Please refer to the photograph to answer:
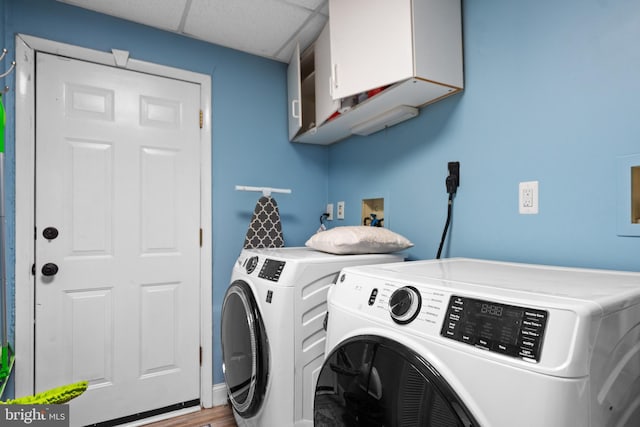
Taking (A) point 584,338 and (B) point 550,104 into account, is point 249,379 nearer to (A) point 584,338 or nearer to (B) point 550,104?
(A) point 584,338

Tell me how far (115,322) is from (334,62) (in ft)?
5.85

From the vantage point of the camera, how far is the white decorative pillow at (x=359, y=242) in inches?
55.6

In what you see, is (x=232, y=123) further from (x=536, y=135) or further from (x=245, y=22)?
(x=536, y=135)

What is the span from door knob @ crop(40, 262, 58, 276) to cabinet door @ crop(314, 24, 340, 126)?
1.58m

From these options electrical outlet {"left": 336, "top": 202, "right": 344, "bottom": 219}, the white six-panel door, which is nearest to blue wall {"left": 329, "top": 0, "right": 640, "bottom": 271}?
electrical outlet {"left": 336, "top": 202, "right": 344, "bottom": 219}

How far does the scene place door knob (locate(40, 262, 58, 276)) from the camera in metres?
1.69

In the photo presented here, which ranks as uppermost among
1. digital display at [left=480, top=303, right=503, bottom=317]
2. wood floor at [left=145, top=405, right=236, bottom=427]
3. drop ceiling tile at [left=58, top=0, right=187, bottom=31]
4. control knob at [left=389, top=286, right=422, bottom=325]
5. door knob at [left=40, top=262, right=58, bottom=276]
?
drop ceiling tile at [left=58, top=0, right=187, bottom=31]

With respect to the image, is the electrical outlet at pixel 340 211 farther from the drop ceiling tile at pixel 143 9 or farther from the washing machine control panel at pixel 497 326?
the washing machine control panel at pixel 497 326

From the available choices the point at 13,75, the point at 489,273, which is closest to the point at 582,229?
the point at 489,273

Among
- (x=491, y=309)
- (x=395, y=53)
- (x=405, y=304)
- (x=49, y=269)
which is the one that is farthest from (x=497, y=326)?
(x=49, y=269)

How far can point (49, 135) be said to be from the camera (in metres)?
1.70

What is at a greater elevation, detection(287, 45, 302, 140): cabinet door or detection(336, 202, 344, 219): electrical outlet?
detection(287, 45, 302, 140): cabinet door

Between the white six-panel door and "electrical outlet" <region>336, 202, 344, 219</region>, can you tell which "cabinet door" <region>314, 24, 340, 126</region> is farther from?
the white six-panel door

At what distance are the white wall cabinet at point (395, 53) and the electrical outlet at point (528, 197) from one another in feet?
1.63
